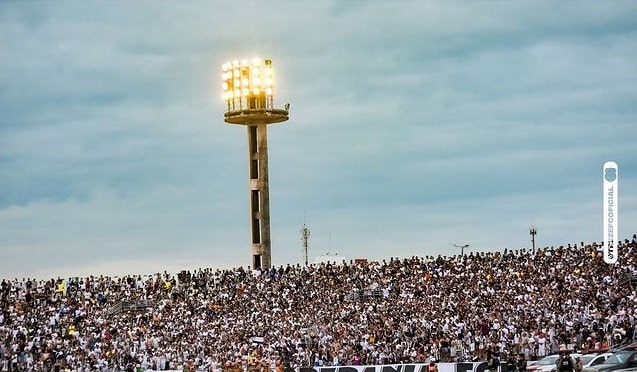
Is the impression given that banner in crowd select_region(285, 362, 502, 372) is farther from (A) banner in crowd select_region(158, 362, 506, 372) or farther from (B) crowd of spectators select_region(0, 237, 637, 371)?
(B) crowd of spectators select_region(0, 237, 637, 371)

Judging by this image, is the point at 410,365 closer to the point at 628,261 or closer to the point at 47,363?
the point at 628,261

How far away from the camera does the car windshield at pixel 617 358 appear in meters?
38.6

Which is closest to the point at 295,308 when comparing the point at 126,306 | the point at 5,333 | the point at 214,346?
the point at 214,346

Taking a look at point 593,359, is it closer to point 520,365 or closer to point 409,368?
point 520,365

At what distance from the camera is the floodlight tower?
7938cm

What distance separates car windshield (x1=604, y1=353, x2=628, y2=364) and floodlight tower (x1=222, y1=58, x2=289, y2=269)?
4154cm

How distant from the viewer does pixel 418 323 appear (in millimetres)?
57531

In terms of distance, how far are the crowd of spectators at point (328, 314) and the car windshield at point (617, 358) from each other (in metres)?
10.5

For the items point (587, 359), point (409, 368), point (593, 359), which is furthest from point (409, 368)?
point (593, 359)

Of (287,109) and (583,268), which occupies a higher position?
(287,109)

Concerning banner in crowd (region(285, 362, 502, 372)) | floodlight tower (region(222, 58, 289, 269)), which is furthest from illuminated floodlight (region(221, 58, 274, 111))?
banner in crowd (region(285, 362, 502, 372))

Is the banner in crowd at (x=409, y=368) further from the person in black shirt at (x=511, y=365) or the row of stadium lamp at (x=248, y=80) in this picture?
the row of stadium lamp at (x=248, y=80)

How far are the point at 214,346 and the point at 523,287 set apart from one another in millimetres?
14498

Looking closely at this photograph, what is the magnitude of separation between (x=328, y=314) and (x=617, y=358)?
24.7 meters
